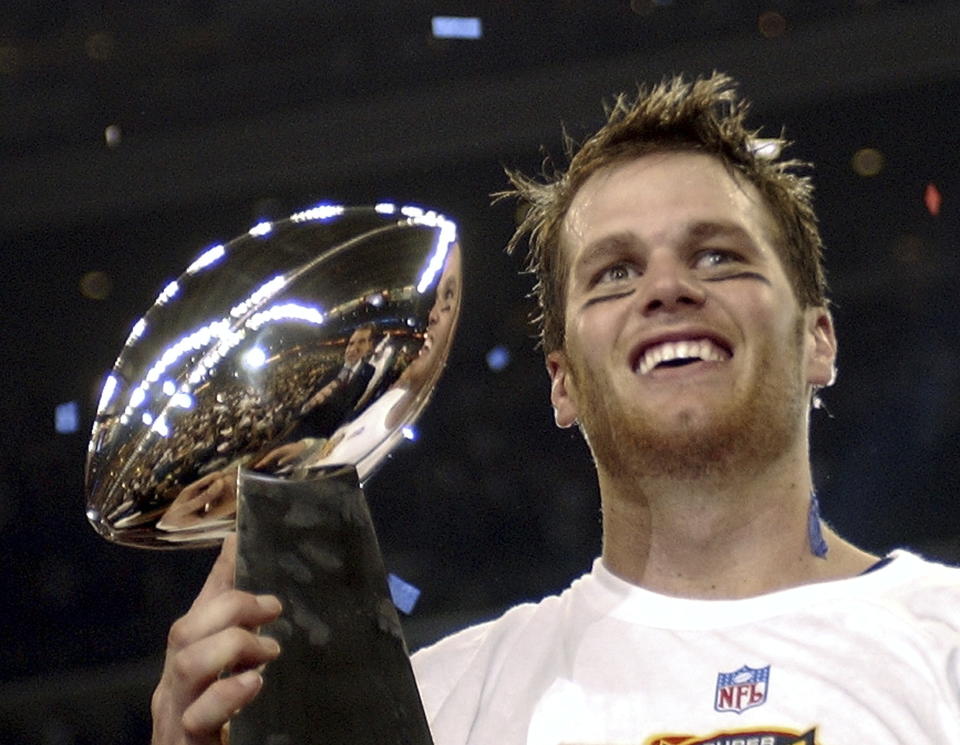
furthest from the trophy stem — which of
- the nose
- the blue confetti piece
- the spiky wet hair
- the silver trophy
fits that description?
the blue confetti piece

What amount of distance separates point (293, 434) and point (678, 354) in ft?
1.40

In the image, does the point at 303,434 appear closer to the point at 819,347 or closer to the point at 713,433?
the point at 713,433

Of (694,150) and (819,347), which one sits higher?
(694,150)

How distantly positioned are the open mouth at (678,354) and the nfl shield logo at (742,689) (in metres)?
0.27

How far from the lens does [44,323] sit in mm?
2736

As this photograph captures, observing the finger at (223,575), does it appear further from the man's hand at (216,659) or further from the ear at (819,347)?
the ear at (819,347)

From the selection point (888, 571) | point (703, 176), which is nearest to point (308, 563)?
point (888, 571)

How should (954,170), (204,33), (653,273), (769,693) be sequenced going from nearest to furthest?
(769,693) < (653,273) < (954,170) < (204,33)

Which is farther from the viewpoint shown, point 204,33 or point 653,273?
point 204,33

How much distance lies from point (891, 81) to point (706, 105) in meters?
1.24

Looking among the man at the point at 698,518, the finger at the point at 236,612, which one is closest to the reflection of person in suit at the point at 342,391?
the finger at the point at 236,612

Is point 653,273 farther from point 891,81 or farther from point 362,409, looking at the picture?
point 891,81

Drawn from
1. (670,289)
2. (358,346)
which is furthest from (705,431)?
(358,346)

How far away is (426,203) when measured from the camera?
8.79ft
